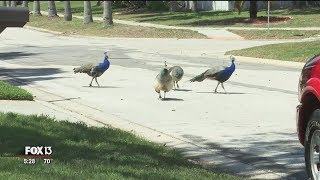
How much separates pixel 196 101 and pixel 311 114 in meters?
7.38

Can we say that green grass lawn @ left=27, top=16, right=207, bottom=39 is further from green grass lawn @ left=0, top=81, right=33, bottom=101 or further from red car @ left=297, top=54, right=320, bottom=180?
red car @ left=297, top=54, right=320, bottom=180

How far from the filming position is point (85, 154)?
8445mm

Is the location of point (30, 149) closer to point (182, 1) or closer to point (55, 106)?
point (55, 106)

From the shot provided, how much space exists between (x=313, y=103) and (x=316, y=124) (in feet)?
1.64

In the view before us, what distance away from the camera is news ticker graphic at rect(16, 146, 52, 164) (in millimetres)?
7713

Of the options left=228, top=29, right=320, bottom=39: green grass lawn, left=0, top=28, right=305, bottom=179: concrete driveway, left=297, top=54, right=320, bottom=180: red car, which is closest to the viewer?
left=297, top=54, right=320, bottom=180: red car

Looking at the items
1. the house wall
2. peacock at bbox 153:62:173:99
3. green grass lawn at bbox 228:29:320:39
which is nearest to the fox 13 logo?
peacock at bbox 153:62:173:99

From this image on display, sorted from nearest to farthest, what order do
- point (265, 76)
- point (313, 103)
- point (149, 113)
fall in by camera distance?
point (313, 103), point (149, 113), point (265, 76)

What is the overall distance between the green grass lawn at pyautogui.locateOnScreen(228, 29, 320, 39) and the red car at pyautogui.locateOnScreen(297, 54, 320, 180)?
2646 centimetres

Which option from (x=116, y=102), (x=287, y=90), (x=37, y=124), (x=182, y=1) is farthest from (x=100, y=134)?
(x=182, y=1)

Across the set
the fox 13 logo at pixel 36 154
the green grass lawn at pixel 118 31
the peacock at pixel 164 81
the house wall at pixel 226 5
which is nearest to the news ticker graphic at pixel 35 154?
the fox 13 logo at pixel 36 154

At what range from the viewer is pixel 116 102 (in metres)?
14.6

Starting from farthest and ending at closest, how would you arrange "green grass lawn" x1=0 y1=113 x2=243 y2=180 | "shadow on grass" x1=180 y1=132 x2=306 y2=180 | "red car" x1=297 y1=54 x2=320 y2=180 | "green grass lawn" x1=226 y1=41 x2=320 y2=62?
"green grass lawn" x1=226 y1=41 x2=320 y2=62 → "shadow on grass" x1=180 y1=132 x2=306 y2=180 → "green grass lawn" x1=0 y1=113 x2=243 y2=180 → "red car" x1=297 y1=54 x2=320 y2=180

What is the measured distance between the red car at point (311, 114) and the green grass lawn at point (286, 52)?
15882mm
